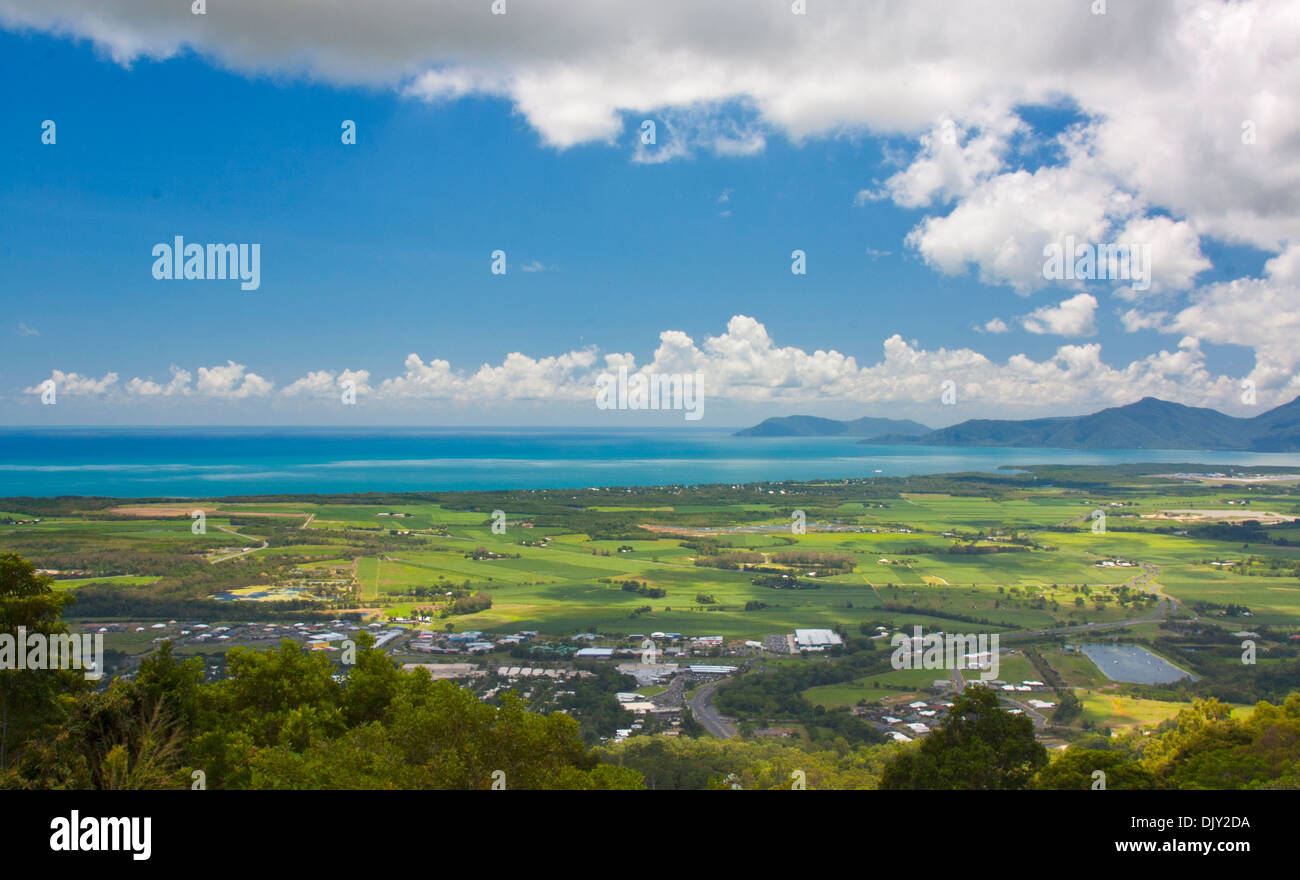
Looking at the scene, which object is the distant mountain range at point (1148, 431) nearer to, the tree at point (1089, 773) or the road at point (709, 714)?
the road at point (709, 714)

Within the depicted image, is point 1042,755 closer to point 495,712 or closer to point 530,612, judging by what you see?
point 495,712

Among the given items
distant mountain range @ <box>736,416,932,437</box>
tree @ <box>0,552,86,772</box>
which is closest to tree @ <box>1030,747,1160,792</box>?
tree @ <box>0,552,86,772</box>

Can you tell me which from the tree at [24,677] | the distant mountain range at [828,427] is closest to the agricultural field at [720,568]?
the tree at [24,677]

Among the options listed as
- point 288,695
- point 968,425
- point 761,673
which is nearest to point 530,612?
point 761,673

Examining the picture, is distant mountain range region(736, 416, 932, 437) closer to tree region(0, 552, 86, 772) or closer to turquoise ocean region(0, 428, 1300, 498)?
turquoise ocean region(0, 428, 1300, 498)

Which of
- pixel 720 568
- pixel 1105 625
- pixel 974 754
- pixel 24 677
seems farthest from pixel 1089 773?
pixel 720 568

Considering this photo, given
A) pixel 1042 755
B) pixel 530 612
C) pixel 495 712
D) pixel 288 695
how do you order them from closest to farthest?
1. pixel 495 712
2. pixel 1042 755
3. pixel 288 695
4. pixel 530 612
